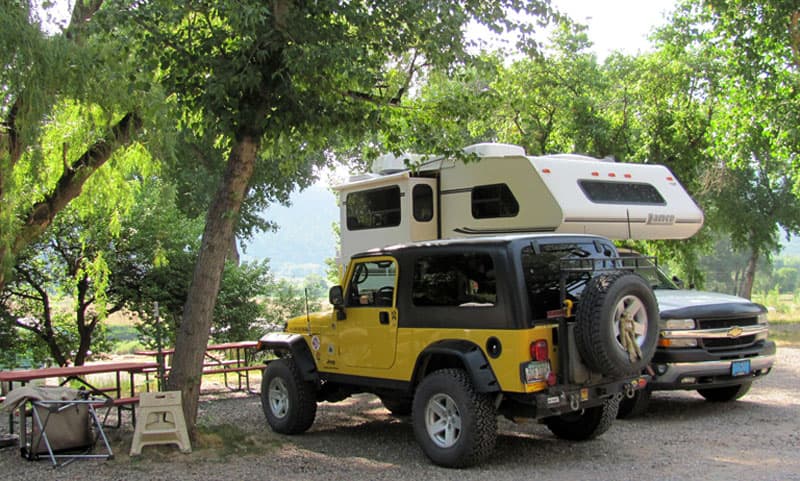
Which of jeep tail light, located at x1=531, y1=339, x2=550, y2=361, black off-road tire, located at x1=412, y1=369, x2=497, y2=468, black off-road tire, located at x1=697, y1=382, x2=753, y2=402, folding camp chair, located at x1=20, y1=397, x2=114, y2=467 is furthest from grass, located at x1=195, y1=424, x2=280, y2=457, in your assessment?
black off-road tire, located at x1=697, y1=382, x2=753, y2=402

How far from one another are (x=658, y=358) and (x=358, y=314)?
344 centimetres

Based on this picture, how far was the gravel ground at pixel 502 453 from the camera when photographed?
21.2 feet

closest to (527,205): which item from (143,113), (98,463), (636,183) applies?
(636,183)

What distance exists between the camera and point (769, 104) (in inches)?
658

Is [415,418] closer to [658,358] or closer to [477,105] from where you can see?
[658,358]

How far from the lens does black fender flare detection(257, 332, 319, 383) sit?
820 centimetres

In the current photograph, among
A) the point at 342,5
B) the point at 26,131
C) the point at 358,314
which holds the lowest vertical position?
the point at 358,314

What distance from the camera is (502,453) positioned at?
7.20 m

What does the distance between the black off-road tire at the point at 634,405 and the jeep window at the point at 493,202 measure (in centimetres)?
276

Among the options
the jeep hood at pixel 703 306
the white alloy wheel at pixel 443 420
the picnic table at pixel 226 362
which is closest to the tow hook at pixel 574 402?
the white alloy wheel at pixel 443 420

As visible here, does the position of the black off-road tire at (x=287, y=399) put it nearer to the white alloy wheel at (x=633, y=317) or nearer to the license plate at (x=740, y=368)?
the white alloy wheel at (x=633, y=317)

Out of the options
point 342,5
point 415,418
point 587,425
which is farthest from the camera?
point 342,5

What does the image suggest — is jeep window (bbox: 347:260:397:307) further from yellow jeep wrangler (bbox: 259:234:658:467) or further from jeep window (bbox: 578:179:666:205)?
jeep window (bbox: 578:179:666:205)

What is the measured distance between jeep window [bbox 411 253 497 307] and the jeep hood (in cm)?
293
